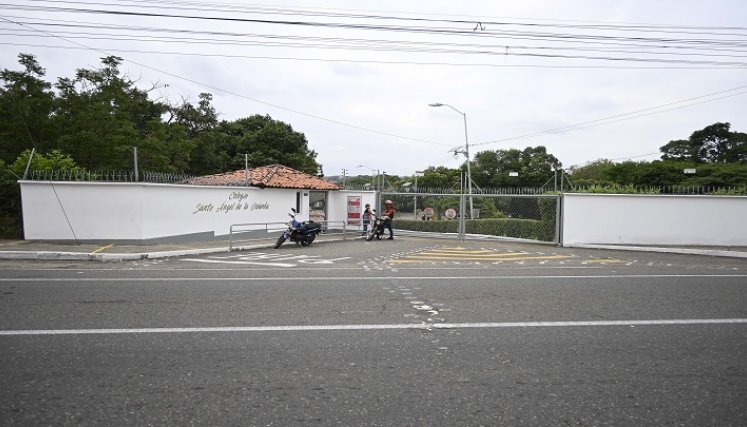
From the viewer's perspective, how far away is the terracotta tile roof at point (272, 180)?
67.0 feet

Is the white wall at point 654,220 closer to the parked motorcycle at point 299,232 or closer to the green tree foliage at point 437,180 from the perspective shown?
the parked motorcycle at point 299,232

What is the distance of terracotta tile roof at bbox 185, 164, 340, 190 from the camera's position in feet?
67.0

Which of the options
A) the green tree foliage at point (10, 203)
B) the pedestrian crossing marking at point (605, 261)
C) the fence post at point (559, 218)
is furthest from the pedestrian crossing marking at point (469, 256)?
the green tree foliage at point (10, 203)

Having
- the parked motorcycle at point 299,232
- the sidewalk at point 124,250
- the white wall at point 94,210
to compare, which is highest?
the white wall at point 94,210

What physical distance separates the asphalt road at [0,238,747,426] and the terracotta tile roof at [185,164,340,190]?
11.8m

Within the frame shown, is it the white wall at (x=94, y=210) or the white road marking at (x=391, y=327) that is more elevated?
the white wall at (x=94, y=210)

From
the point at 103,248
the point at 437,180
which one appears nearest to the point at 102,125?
the point at 103,248

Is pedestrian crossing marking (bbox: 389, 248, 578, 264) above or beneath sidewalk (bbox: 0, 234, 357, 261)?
beneath

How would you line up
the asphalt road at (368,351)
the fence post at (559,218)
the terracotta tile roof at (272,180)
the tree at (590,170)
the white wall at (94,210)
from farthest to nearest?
the tree at (590,170), the terracotta tile roof at (272,180), the fence post at (559,218), the white wall at (94,210), the asphalt road at (368,351)

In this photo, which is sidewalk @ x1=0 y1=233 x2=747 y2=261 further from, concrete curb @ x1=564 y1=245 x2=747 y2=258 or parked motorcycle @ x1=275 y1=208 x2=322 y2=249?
parked motorcycle @ x1=275 y1=208 x2=322 y2=249

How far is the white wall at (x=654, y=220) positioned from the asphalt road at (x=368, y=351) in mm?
8282

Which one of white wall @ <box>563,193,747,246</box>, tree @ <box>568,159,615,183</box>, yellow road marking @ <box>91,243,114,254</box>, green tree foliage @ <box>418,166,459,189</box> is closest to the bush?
white wall @ <box>563,193,747,246</box>

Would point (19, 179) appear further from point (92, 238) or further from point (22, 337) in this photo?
point (22, 337)

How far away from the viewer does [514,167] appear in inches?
3009
